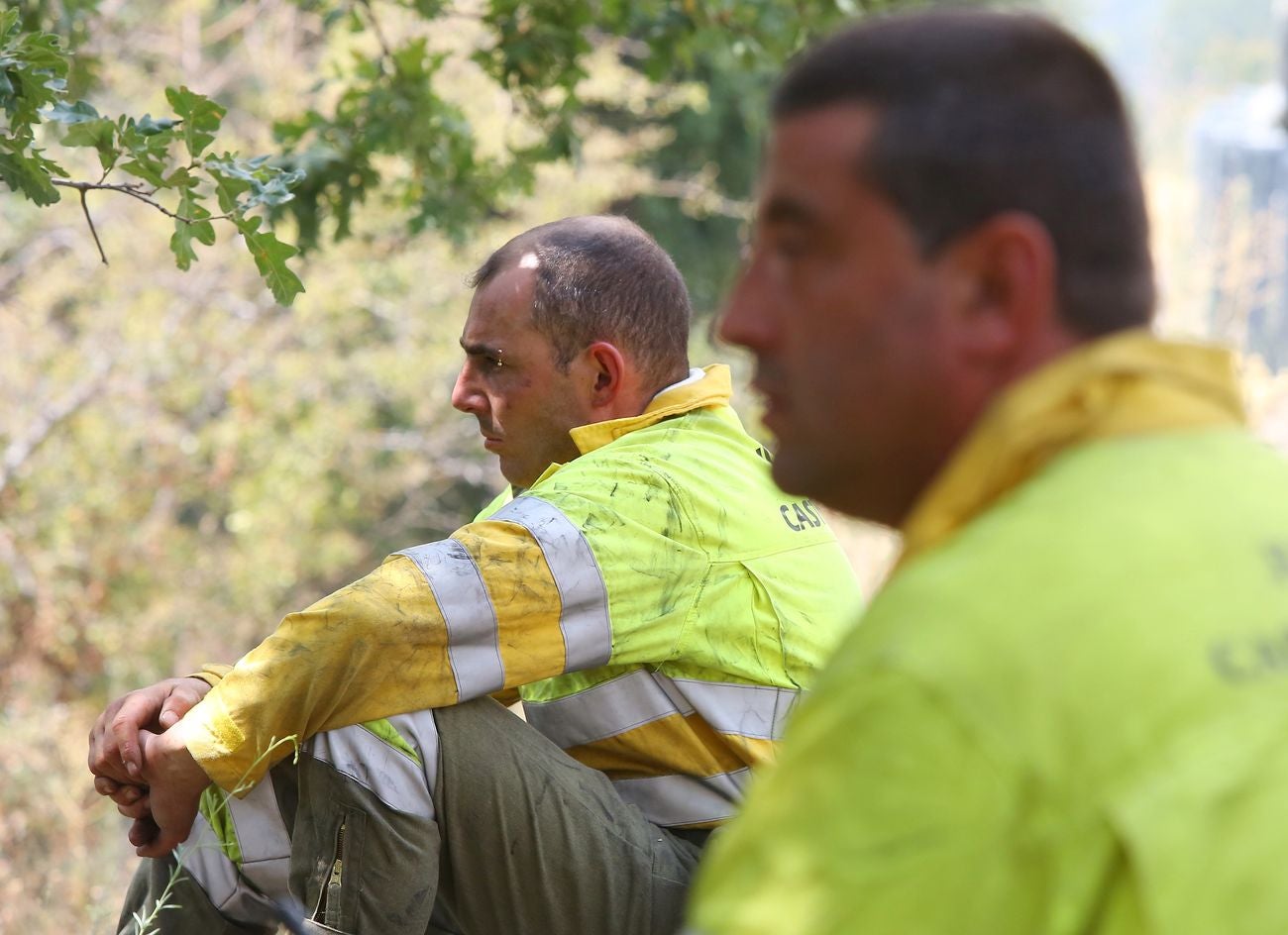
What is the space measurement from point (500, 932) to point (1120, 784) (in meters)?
2.06

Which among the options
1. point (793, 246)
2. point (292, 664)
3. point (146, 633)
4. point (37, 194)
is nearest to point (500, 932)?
point (292, 664)

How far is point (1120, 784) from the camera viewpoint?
108 centimetres

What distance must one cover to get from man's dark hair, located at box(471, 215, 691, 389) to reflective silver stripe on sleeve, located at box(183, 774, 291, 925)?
112 centimetres

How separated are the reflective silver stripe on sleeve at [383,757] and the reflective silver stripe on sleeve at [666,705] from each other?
0.36 metres

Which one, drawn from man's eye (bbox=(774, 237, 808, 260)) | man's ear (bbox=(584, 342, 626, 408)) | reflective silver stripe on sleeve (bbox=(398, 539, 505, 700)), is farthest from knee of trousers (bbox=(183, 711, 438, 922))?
man's eye (bbox=(774, 237, 808, 260))

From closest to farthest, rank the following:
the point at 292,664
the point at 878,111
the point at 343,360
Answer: the point at 878,111 → the point at 292,664 → the point at 343,360

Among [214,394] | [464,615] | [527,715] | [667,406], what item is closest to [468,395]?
[667,406]

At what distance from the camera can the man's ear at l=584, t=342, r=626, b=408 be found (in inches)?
131

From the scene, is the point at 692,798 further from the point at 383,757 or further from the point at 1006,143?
the point at 1006,143

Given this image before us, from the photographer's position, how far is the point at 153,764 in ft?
9.12

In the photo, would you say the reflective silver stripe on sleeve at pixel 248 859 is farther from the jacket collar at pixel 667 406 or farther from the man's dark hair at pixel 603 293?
the man's dark hair at pixel 603 293

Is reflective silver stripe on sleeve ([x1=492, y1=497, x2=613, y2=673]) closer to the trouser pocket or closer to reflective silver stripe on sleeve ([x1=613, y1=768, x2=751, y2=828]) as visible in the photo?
reflective silver stripe on sleeve ([x1=613, y1=768, x2=751, y2=828])

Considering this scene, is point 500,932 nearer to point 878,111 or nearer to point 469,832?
point 469,832

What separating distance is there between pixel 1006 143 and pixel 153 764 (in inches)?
79.8
